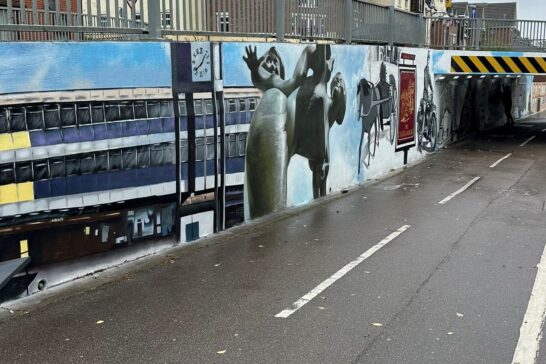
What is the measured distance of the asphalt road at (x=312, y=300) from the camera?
16.0ft

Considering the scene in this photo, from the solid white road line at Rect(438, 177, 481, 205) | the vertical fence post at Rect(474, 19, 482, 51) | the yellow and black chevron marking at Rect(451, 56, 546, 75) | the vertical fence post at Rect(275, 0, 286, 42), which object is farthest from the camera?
the vertical fence post at Rect(474, 19, 482, 51)

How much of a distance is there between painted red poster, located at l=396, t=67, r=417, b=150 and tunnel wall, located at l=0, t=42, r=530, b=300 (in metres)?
3.97

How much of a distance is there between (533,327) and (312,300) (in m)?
2.08

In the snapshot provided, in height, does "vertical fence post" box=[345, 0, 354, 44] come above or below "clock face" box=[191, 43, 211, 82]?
above

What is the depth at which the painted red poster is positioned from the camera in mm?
16938

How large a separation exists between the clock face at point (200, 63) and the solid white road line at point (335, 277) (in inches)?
129

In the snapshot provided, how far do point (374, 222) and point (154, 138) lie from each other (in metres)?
4.25

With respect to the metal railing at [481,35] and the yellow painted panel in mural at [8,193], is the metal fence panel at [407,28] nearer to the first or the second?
the metal railing at [481,35]

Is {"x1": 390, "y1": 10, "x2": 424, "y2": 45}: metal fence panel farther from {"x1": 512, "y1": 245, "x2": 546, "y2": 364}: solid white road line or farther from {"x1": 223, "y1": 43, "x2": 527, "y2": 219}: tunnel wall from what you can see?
{"x1": 512, "y1": 245, "x2": 546, "y2": 364}: solid white road line

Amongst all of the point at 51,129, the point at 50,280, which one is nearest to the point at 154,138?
the point at 51,129

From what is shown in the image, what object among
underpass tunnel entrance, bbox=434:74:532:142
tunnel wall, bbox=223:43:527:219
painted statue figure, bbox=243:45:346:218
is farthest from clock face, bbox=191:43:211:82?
underpass tunnel entrance, bbox=434:74:532:142

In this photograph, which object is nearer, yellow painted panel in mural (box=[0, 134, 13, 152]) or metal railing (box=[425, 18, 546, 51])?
yellow painted panel in mural (box=[0, 134, 13, 152])

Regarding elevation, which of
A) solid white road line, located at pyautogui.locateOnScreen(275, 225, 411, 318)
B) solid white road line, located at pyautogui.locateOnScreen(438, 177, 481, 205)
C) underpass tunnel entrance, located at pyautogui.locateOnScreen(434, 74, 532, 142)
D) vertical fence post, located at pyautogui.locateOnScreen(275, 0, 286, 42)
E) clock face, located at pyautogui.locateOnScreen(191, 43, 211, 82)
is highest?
vertical fence post, located at pyautogui.locateOnScreen(275, 0, 286, 42)

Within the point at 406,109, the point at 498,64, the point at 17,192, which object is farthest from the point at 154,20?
the point at 498,64
